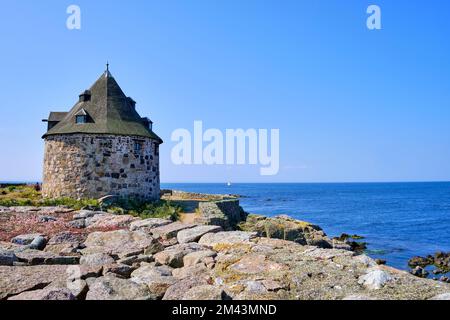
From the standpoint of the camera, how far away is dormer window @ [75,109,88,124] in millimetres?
24828

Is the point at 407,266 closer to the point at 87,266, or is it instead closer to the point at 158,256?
the point at 158,256

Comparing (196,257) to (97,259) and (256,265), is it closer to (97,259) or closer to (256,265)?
(256,265)

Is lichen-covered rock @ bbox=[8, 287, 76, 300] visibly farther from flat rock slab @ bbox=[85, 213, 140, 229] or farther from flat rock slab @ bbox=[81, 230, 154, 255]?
flat rock slab @ bbox=[85, 213, 140, 229]

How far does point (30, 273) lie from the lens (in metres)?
7.11

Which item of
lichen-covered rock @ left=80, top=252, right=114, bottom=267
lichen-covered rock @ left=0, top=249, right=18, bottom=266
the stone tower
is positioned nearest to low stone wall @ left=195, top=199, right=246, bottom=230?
the stone tower

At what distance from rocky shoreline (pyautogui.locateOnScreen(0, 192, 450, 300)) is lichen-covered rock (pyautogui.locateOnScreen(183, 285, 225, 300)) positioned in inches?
0.6

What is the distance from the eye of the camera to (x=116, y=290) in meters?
6.28

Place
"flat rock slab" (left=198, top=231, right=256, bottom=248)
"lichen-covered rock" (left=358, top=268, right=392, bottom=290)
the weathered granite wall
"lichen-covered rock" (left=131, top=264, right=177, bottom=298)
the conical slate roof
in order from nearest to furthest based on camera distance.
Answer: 1. "lichen-covered rock" (left=358, top=268, right=392, bottom=290)
2. "lichen-covered rock" (left=131, top=264, right=177, bottom=298)
3. "flat rock slab" (left=198, top=231, right=256, bottom=248)
4. the weathered granite wall
5. the conical slate roof

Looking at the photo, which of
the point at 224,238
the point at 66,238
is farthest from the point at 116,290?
the point at 66,238

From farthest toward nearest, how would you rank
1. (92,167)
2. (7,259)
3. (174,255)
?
(92,167) < (174,255) < (7,259)

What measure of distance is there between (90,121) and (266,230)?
13857mm

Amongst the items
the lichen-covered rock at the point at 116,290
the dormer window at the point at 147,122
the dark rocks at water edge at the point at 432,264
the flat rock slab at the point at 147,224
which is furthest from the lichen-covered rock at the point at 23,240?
the dark rocks at water edge at the point at 432,264

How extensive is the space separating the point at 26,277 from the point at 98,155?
1785cm

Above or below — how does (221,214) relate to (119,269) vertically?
below
